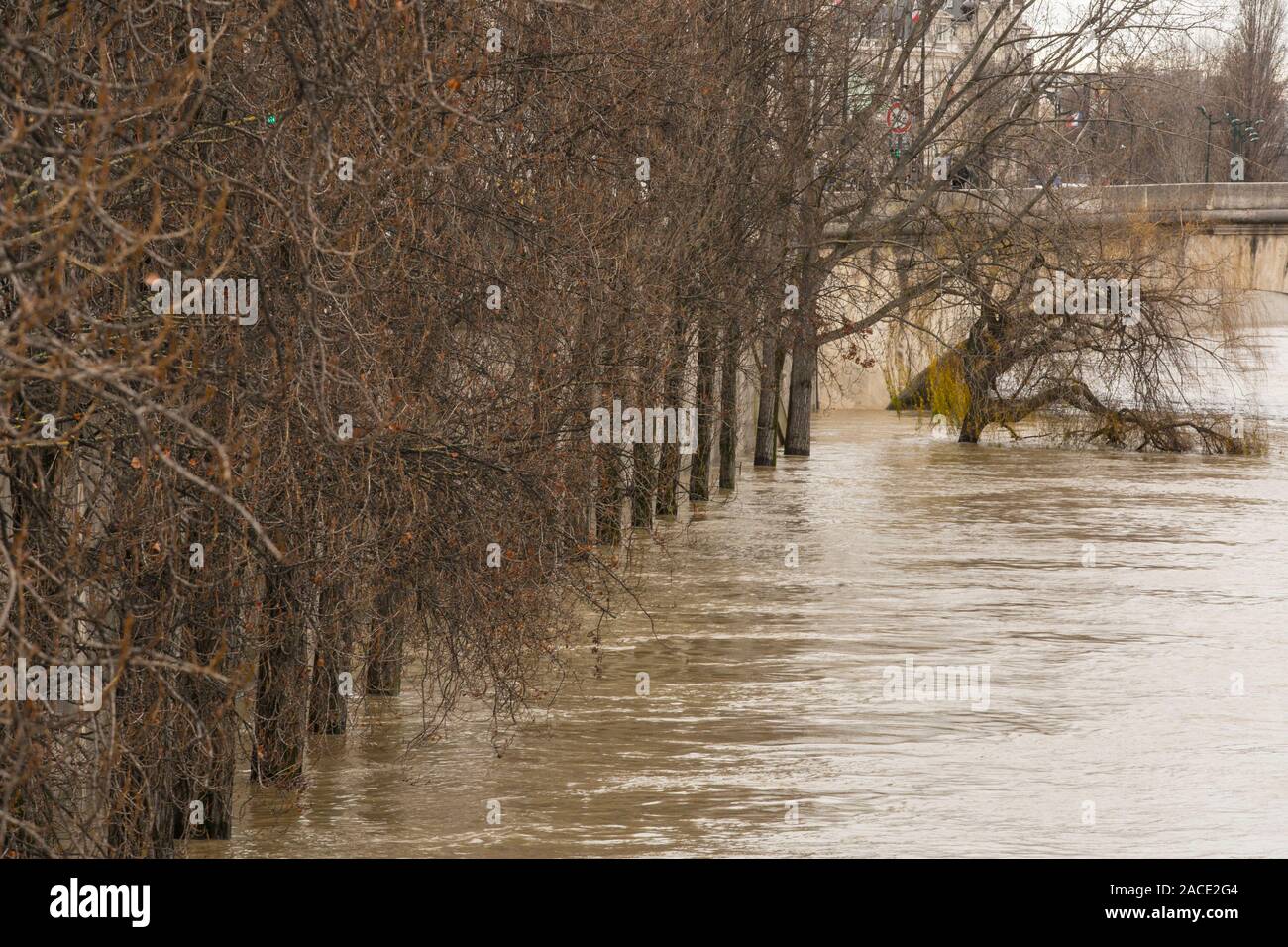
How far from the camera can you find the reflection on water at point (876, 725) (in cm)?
1203

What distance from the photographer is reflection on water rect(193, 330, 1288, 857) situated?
12.0 m

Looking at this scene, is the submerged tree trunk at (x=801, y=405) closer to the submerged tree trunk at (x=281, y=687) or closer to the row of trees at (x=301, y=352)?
the row of trees at (x=301, y=352)

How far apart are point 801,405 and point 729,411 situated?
32.6ft

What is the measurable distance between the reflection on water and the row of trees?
627 mm

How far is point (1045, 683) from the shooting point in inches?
656

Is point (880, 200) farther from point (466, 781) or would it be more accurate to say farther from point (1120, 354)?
point (466, 781)

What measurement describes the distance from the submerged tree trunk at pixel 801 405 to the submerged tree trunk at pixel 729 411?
349 cm

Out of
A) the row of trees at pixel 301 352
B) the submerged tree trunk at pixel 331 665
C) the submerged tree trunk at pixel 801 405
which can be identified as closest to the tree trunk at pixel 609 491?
the row of trees at pixel 301 352

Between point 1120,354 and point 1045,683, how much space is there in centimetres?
1934

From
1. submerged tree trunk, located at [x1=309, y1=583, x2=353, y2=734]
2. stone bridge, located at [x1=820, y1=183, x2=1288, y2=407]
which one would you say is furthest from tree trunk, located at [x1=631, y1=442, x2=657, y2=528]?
stone bridge, located at [x1=820, y1=183, x2=1288, y2=407]

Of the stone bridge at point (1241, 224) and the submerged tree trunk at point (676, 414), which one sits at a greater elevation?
the stone bridge at point (1241, 224)

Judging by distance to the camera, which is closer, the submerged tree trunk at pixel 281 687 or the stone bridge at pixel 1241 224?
the submerged tree trunk at pixel 281 687
